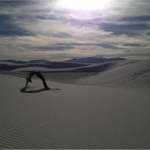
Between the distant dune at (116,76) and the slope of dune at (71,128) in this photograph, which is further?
the distant dune at (116,76)

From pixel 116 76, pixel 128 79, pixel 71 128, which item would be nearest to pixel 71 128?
pixel 71 128

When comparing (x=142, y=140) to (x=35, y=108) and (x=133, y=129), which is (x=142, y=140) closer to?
(x=133, y=129)

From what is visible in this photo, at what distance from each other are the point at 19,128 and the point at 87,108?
3324 millimetres

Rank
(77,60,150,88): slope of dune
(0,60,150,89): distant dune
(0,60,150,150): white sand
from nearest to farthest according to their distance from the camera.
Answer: (0,60,150,150): white sand < (77,60,150,88): slope of dune < (0,60,150,89): distant dune

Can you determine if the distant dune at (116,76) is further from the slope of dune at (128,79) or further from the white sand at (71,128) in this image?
the white sand at (71,128)

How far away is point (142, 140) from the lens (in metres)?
4.37

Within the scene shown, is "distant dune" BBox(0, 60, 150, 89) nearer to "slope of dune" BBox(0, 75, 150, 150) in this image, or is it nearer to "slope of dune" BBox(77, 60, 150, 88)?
"slope of dune" BBox(77, 60, 150, 88)

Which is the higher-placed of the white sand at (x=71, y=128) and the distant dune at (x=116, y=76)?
the distant dune at (x=116, y=76)

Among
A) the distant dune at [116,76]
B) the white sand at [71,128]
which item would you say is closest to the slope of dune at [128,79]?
the distant dune at [116,76]

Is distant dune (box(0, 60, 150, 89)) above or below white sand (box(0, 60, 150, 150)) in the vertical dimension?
above

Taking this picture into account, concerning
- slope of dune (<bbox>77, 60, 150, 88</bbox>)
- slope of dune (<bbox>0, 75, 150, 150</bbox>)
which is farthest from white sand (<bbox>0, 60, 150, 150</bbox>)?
slope of dune (<bbox>77, 60, 150, 88</bbox>)

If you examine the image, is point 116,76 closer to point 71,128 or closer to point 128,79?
point 128,79

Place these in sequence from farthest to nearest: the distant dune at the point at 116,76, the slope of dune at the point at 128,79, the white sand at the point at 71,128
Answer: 1. the distant dune at the point at 116,76
2. the slope of dune at the point at 128,79
3. the white sand at the point at 71,128

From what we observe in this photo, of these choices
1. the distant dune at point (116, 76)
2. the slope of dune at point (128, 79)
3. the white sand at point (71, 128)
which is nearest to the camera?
the white sand at point (71, 128)
